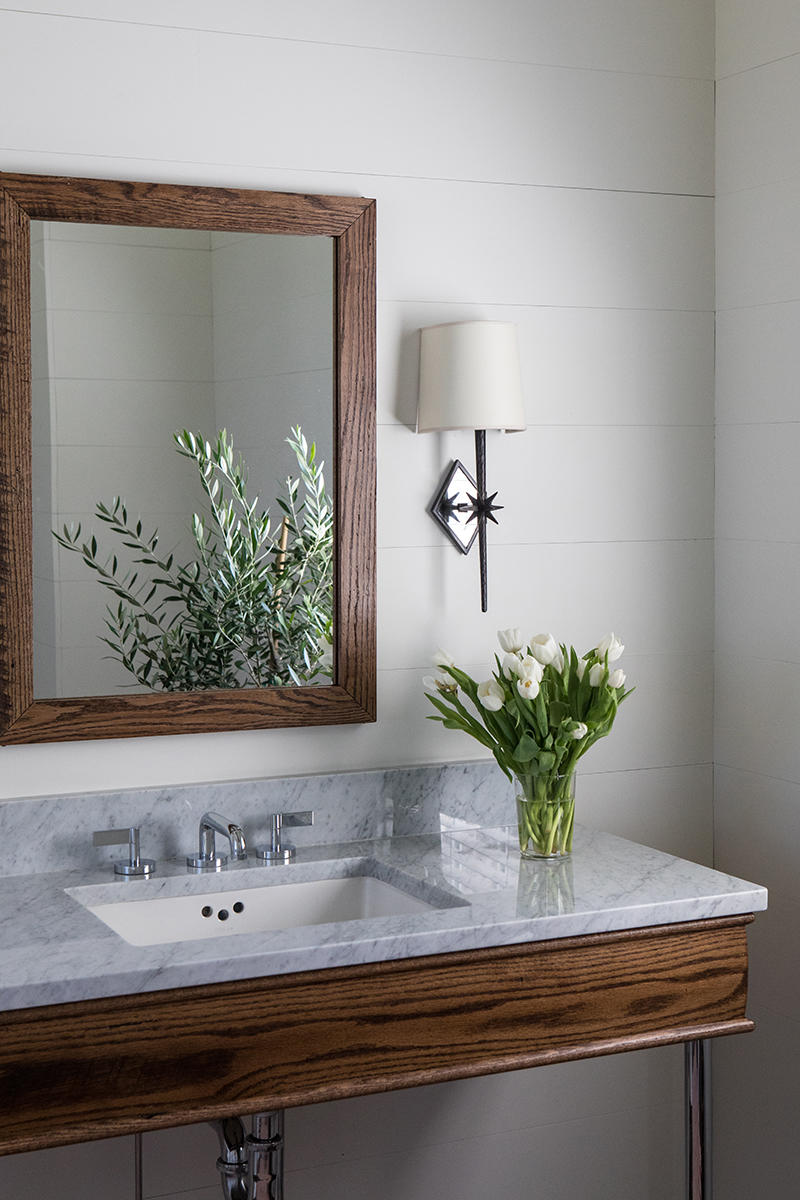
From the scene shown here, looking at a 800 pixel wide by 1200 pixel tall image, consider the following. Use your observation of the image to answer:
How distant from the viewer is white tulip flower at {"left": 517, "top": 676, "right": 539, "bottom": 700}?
1875 millimetres

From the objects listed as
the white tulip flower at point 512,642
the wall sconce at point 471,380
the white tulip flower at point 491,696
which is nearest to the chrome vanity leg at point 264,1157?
the white tulip flower at point 491,696

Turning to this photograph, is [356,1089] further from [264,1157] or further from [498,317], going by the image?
[498,317]

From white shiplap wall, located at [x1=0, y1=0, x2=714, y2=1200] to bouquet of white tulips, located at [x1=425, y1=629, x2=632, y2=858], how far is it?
26cm

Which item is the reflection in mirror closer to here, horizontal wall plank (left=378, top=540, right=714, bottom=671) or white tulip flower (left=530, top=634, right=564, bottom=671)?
horizontal wall plank (left=378, top=540, right=714, bottom=671)

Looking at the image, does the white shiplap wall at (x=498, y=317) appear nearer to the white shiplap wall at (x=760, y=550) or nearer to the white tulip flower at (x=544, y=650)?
the white shiplap wall at (x=760, y=550)

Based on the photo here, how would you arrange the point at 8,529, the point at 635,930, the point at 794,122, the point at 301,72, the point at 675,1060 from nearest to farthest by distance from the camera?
the point at 635,930, the point at 8,529, the point at 301,72, the point at 794,122, the point at 675,1060

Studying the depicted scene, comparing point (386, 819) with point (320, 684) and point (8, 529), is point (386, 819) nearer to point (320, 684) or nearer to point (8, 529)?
point (320, 684)

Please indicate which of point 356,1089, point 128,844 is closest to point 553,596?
point 128,844

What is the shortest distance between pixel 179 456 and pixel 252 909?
0.69m

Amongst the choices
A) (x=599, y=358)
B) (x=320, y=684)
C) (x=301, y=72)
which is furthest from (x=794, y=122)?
(x=320, y=684)

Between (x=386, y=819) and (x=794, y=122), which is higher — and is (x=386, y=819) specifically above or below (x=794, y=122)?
below

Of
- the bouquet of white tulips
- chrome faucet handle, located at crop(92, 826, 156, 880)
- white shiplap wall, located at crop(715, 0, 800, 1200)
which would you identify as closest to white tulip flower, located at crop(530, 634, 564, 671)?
the bouquet of white tulips

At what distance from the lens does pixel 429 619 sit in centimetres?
216

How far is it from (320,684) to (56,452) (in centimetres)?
55
